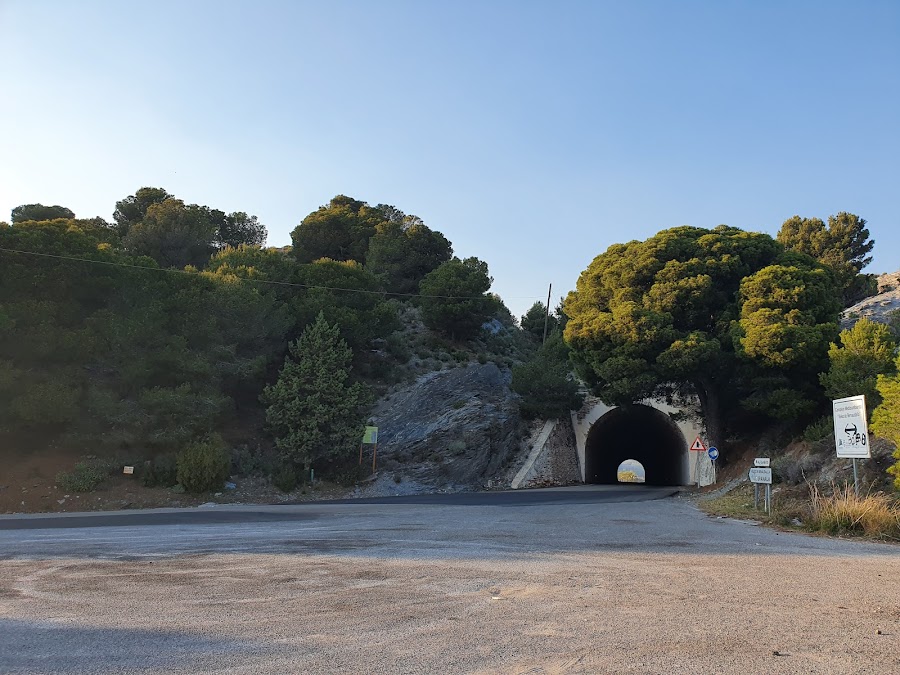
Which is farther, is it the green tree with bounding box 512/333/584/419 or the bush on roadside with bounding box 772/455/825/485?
the green tree with bounding box 512/333/584/419

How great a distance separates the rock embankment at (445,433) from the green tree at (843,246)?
35669 mm

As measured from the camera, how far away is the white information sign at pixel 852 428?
43.9 ft

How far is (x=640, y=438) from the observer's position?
44750 millimetres

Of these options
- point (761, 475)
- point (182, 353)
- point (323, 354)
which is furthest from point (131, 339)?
point (761, 475)

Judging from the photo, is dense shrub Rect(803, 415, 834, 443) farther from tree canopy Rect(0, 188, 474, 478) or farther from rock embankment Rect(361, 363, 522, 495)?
tree canopy Rect(0, 188, 474, 478)

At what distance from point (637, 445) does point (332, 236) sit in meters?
34.2

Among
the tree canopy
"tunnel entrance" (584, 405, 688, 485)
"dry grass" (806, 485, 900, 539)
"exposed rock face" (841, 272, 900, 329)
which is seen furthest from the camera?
"exposed rock face" (841, 272, 900, 329)

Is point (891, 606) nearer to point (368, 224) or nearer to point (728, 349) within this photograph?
point (728, 349)

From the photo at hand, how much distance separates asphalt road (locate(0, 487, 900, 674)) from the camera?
3.99m

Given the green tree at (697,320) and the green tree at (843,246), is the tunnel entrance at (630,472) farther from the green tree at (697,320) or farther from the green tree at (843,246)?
the green tree at (697,320)

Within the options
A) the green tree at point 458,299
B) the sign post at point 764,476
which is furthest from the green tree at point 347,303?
the sign post at point 764,476

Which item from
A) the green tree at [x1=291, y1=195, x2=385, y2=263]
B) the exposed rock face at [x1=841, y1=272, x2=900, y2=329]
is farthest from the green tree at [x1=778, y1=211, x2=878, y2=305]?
the green tree at [x1=291, y1=195, x2=385, y2=263]

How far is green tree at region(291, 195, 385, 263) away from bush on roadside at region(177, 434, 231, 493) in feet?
118

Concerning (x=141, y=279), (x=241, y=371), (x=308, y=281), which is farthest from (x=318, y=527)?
(x=308, y=281)
